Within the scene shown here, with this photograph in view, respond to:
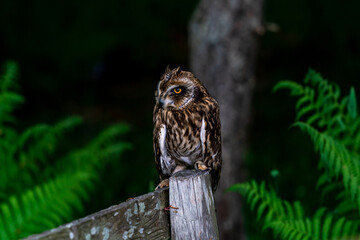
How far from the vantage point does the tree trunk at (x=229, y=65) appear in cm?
397

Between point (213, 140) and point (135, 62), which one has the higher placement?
point (135, 62)

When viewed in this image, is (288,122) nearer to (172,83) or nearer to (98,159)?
(98,159)

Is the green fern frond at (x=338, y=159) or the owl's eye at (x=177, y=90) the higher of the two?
the owl's eye at (x=177, y=90)

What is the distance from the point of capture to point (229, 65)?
3980mm

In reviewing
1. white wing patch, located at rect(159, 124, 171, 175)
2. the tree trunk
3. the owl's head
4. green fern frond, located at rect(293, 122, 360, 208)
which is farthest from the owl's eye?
the tree trunk

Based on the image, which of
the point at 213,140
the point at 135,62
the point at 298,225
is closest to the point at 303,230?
the point at 298,225

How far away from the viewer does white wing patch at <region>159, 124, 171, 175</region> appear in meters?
2.43

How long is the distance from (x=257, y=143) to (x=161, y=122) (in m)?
5.23

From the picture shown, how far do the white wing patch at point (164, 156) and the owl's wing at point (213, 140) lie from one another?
21 cm

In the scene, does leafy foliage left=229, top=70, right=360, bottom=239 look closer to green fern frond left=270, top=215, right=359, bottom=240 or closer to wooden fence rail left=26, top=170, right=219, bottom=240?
green fern frond left=270, top=215, right=359, bottom=240

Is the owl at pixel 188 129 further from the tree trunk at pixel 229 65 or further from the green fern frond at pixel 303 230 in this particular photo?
the tree trunk at pixel 229 65

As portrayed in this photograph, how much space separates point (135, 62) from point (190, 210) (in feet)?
26.3

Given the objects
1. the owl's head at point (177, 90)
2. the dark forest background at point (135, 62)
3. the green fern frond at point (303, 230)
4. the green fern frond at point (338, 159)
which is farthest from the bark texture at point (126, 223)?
the dark forest background at point (135, 62)

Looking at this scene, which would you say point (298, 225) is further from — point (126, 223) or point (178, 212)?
point (126, 223)
